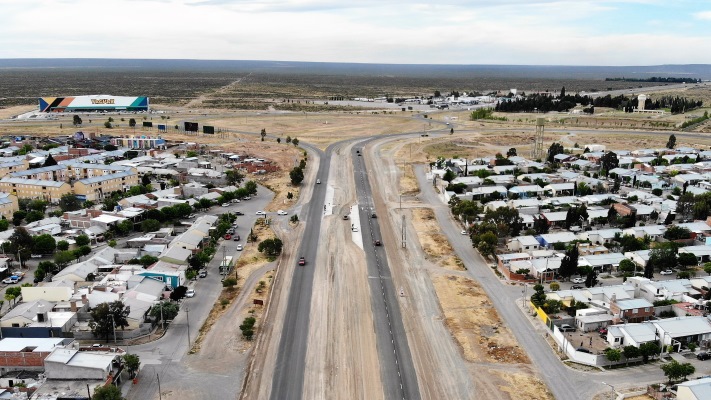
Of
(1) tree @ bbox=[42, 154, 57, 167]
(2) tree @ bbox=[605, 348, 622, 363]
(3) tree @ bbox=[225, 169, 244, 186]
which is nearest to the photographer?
(2) tree @ bbox=[605, 348, 622, 363]

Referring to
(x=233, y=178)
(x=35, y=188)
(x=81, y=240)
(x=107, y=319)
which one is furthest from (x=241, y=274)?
(x=35, y=188)

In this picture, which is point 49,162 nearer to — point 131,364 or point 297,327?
point 297,327

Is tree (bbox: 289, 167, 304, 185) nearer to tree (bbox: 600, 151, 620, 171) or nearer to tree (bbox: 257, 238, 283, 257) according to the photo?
tree (bbox: 257, 238, 283, 257)

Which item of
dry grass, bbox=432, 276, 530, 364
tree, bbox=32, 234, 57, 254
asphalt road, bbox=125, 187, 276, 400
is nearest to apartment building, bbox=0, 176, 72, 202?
tree, bbox=32, 234, 57, 254

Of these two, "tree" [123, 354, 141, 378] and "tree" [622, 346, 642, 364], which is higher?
"tree" [622, 346, 642, 364]

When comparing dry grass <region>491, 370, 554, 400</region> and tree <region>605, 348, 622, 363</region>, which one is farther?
tree <region>605, 348, 622, 363</region>
